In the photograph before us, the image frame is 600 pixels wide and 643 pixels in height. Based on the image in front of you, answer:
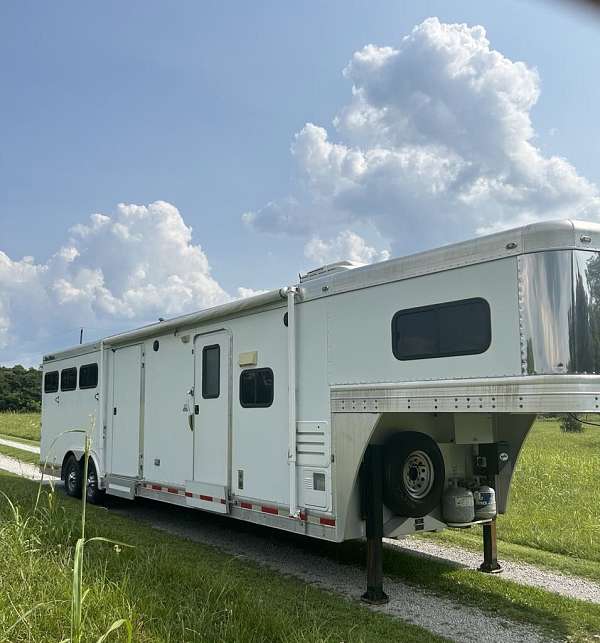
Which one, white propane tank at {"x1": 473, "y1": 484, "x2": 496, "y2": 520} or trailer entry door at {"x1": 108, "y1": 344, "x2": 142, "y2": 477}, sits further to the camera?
trailer entry door at {"x1": 108, "y1": 344, "x2": 142, "y2": 477}

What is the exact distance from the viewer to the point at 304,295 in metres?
6.81

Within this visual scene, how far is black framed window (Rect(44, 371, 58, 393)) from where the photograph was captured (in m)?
12.6

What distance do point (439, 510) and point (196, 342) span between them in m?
3.50

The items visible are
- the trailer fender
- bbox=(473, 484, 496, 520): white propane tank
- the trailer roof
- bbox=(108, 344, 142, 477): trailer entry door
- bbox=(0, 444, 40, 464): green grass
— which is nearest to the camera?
the trailer roof

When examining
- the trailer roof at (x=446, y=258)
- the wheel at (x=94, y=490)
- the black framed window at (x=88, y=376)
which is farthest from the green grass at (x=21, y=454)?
the trailer roof at (x=446, y=258)

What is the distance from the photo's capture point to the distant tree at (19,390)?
65387 millimetres

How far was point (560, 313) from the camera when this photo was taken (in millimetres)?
4934

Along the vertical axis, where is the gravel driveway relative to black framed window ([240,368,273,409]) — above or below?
below

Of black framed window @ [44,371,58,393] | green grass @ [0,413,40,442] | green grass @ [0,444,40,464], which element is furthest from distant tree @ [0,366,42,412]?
black framed window @ [44,371,58,393]

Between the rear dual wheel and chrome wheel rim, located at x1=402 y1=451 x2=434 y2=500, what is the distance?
6005mm

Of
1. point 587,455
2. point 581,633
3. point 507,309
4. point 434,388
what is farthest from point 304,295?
point 587,455

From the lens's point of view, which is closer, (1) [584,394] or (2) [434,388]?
(1) [584,394]

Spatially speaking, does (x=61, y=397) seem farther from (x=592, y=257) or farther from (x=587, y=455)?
(x=587, y=455)

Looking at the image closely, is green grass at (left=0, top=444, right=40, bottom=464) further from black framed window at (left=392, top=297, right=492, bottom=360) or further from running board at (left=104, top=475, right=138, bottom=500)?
black framed window at (left=392, top=297, right=492, bottom=360)
